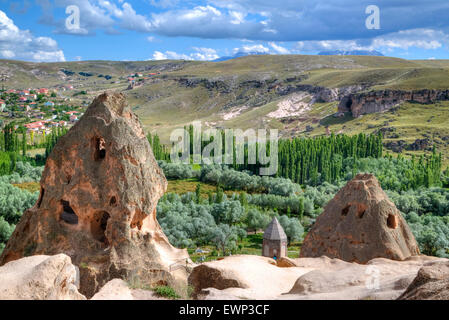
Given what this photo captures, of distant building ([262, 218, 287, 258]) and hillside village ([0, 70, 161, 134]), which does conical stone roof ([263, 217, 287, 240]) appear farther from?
hillside village ([0, 70, 161, 134])

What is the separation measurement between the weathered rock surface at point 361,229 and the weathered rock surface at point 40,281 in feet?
36.6

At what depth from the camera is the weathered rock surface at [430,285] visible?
728cm

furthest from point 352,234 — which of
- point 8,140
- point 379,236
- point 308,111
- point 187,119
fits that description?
point 187,119

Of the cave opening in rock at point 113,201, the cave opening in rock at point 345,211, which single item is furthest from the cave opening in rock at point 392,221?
the cave opening in rock at point 113,201

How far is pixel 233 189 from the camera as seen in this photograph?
76.3 meters

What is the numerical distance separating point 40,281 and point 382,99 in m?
134

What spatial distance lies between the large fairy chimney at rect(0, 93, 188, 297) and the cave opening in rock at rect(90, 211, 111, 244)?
32 millimetres

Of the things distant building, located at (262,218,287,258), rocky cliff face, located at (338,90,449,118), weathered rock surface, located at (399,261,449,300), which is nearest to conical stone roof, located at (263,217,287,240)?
distant building, located at (262,218,287,258)

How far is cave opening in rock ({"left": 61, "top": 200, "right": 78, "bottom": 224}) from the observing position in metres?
14.2

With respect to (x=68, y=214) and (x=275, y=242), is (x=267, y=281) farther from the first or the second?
(x=275, y=242)

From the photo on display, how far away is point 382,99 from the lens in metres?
130

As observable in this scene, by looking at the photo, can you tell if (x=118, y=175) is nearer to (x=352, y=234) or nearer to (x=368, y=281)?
(x=368, y=281)

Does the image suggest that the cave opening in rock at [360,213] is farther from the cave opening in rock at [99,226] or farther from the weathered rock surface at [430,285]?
the cave opening in rock at [99,226]
